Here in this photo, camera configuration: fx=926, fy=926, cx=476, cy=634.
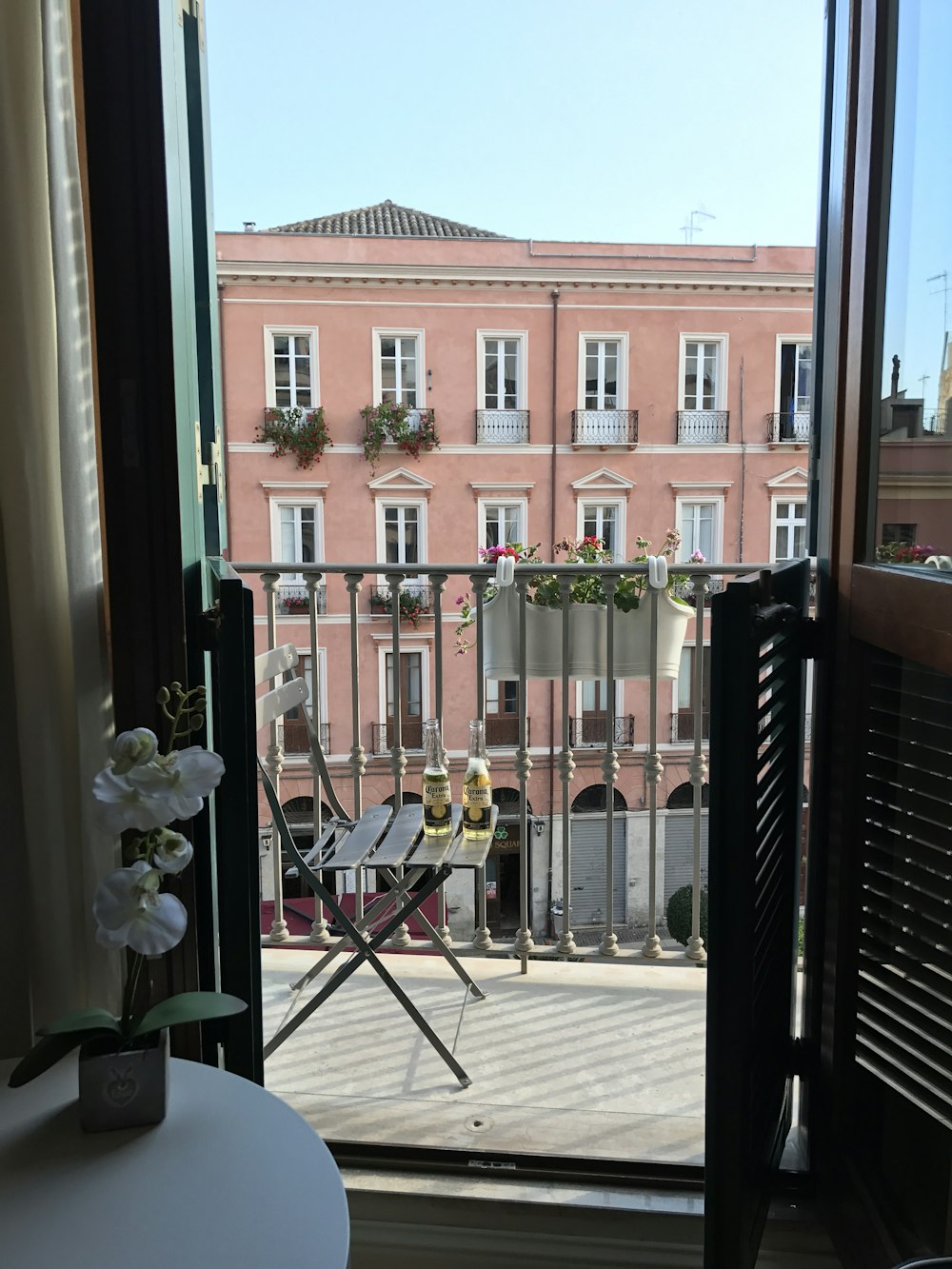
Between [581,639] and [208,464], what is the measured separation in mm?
1463

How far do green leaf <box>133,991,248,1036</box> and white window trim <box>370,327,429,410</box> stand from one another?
1330cm

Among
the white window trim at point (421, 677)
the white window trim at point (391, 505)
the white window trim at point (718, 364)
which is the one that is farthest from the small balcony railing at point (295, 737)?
the white window trim at point (718, 364)

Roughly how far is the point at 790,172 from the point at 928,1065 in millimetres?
13821

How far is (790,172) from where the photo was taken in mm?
12570

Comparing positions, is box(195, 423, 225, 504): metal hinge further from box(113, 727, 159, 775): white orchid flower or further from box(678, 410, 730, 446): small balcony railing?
box(678, 410, 730, 446): small balcony railing

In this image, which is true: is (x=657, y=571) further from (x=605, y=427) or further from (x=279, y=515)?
(x=605, y=427)

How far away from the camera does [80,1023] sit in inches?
36.1

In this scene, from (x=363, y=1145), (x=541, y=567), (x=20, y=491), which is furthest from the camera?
(x=541, y=567)

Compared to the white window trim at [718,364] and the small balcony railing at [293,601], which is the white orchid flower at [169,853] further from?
the white window trim at [718,364]

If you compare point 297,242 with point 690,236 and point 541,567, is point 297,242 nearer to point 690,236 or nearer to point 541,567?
point 690,236

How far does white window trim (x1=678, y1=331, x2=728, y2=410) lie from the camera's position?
13.7 m

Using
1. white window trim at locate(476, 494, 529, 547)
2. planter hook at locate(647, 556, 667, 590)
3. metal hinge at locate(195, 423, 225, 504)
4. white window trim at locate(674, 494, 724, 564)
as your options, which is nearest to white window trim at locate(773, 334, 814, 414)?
white window trim at locate(674, 494, 724, 564)

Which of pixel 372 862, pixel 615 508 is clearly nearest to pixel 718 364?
pixel 615 508

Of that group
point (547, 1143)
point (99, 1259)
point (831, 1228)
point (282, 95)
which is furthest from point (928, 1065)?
point (282, 95)
